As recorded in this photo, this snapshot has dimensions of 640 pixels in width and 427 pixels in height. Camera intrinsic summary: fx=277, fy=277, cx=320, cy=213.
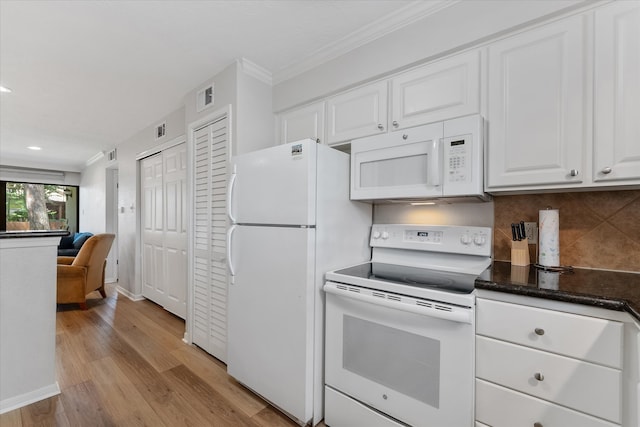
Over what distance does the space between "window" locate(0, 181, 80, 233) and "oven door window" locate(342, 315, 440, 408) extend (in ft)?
24.9

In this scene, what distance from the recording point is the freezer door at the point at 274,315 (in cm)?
158

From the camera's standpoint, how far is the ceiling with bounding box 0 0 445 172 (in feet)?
5.48

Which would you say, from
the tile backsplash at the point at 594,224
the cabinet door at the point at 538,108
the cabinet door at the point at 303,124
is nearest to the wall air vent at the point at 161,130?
the cabinet door at the point at 303,124

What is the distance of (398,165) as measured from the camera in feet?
5.52

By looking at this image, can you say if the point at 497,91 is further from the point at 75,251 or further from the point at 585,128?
the point at 75,251

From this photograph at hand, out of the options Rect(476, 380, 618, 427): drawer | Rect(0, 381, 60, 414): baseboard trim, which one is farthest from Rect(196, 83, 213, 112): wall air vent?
Rect(476, 380, 618, 427): drawer

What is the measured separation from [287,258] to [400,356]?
0.79m

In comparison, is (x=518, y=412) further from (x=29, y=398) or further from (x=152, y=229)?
(x=152, y=229)

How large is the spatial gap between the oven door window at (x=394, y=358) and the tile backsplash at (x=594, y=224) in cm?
89

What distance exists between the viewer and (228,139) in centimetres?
225

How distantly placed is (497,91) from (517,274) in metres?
0.93

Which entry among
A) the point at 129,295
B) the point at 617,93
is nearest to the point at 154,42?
the point at 617,93

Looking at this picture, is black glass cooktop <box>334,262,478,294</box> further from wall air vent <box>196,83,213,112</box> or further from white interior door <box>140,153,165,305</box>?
white interior door <box>140,153,165,305</box>

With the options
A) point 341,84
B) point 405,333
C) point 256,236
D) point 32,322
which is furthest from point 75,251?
point 405,333
